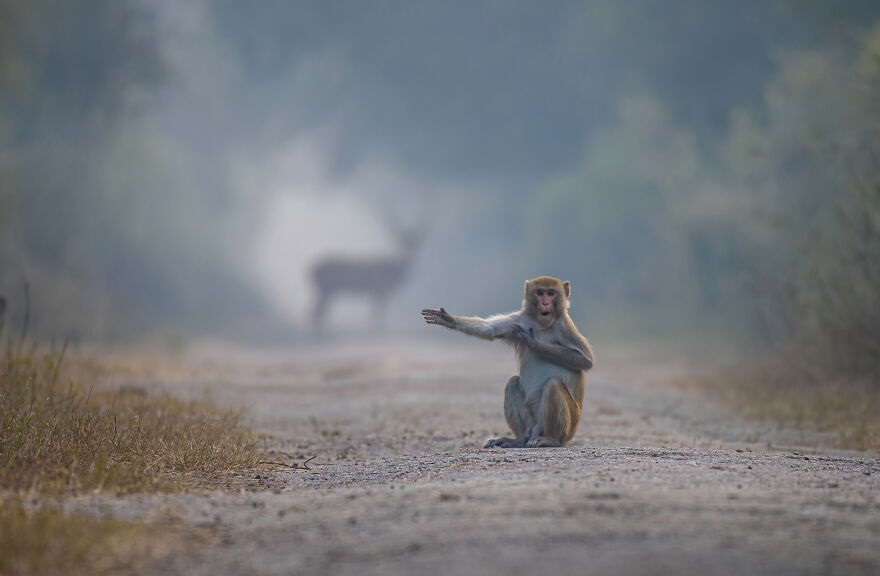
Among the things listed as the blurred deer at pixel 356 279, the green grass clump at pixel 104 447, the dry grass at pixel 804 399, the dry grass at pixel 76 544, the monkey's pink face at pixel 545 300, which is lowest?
the dry grass at pixel 76 544

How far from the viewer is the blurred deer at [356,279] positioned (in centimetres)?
3309

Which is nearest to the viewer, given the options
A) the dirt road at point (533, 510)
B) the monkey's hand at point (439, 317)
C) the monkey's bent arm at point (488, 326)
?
the dirt road at point (533, 510)

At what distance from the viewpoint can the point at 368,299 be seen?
35344mm

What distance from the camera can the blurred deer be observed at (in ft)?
109

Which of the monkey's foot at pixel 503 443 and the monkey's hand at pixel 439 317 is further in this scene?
the monkey's foot at pixel 503 443

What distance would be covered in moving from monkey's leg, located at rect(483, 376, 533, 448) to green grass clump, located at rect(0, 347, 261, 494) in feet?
6.81

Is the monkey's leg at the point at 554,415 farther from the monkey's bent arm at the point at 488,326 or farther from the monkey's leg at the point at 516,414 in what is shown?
the monkey's bent arm at the point at 488,326

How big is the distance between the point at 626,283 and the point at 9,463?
31495 millimetres

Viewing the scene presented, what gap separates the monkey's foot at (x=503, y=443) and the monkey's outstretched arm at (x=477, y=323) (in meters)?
0.95

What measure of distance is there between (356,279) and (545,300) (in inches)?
1004

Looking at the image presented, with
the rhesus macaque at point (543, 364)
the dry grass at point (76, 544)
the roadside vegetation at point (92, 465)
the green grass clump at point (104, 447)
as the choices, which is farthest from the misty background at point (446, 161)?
the dry grass at point (76, 544)

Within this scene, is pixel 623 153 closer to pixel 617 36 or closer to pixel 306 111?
pixel 617 36

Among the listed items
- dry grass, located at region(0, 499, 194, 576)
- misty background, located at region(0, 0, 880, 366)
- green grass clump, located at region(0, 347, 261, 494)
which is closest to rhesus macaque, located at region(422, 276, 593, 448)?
green grass clump, located at region(0, 347, 261, 494)

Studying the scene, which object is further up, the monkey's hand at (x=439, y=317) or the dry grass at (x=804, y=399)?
the monkey's hand at (x=439, y=317)
